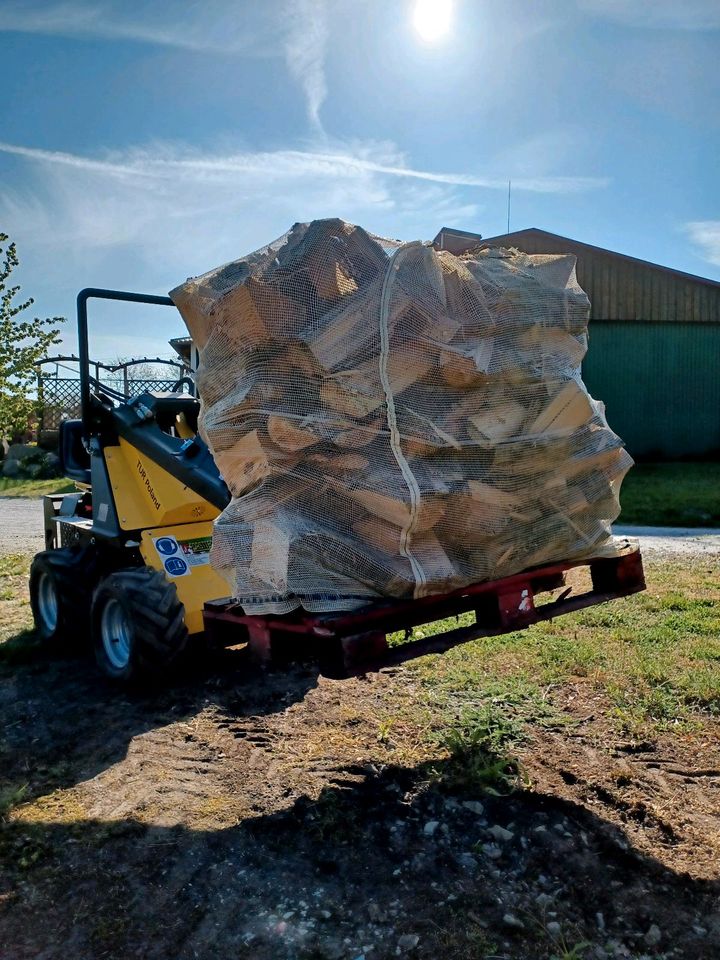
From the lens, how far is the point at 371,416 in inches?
134

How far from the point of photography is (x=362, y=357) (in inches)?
134

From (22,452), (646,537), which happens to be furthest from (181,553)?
(22,452)

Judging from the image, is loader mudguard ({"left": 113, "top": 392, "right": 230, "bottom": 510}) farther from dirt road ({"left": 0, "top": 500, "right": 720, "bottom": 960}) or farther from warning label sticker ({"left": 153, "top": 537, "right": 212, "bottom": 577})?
dirt road ({"left": 0, "top": 500, "right": 720, "bottom": 960})

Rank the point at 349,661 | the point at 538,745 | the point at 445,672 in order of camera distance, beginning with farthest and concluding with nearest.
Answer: the point at 445,672, the point at 538,745, the point at 349,661

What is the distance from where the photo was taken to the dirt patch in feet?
9.41

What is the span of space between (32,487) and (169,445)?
15623mm

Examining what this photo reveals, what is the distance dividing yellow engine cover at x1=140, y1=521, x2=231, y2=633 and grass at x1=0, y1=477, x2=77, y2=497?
13.4 meters

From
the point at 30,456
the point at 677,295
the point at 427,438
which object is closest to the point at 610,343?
the point at 677,295

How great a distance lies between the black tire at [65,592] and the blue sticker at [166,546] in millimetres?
911

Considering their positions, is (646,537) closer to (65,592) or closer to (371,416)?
(65,592)

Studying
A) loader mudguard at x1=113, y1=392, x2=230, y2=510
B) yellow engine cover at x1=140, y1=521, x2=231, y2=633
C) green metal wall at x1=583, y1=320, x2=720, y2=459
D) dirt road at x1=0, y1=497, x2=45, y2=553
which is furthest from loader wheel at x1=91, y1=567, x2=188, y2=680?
green metal wall at x1=583, y1=320, x2=720, y2=459

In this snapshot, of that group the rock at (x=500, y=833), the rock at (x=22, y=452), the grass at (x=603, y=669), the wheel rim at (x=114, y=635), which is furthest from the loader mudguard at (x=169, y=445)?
the rock at (x=22, y=452)

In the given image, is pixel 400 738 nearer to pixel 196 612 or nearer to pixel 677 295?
pixel 196 612

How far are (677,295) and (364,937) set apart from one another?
2044 cm
